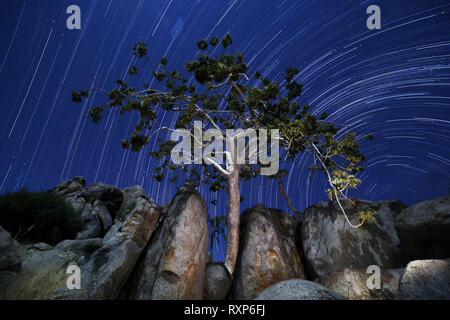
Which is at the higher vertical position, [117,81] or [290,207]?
[117,81]

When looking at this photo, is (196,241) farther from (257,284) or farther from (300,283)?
(300,283)

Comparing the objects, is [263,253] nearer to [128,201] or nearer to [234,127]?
[234,127]

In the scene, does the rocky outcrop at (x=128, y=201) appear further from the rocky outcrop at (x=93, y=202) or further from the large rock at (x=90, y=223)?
the large rock at (x=90, y=223)

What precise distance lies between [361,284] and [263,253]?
4.12 m

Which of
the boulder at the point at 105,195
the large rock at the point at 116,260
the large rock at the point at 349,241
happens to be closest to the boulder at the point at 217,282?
the large rock at the point at 116,260

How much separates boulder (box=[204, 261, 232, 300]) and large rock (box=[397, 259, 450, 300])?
20.1 ft

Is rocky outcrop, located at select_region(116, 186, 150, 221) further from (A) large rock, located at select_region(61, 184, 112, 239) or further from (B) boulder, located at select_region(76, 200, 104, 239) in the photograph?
(B) boulder, located at select_region(76, 200, 104, 239)

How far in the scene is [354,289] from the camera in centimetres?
782

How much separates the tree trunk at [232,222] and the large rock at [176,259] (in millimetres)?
2038

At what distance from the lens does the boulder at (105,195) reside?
1891 centimetres

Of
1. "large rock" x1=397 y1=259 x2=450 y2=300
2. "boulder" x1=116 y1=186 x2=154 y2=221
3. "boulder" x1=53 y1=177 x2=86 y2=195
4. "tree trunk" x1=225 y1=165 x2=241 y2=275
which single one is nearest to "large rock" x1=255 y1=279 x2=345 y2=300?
"large rock" x1=397 y1=259 x2=450 y2=300
